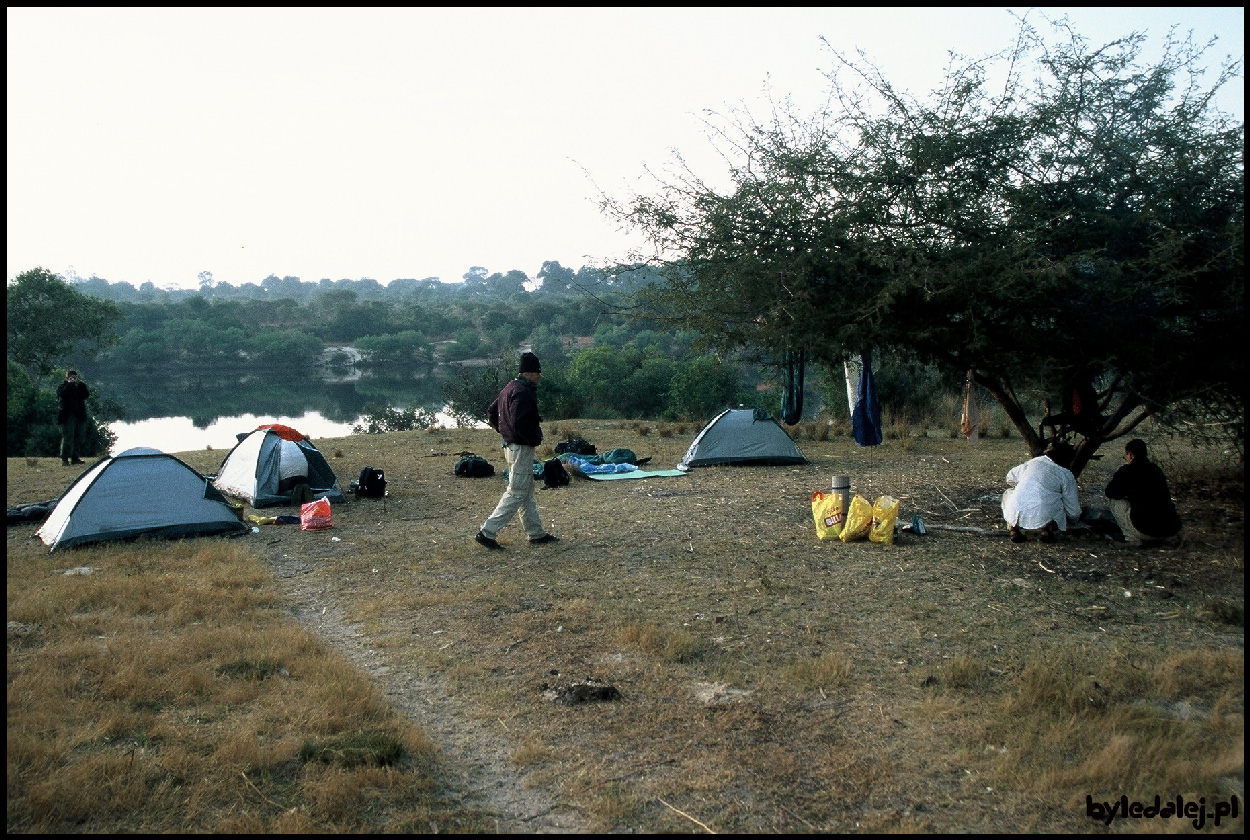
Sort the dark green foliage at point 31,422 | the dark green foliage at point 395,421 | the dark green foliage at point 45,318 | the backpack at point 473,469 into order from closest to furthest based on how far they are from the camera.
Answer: the backpack at point 473,469 < the dark green foliage at point 31,422 < the dark green foliage at point 395,421 < the dark green foliage at point 45,318

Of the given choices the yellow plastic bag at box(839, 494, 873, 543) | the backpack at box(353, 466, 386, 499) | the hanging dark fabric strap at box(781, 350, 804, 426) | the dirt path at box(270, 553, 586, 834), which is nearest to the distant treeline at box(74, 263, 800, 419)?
the backpack at box(353, 466, 386, 499)

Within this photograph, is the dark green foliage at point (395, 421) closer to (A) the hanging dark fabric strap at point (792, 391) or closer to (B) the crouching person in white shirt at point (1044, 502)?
(A) the hanging dark fabric strap at point (792, 391)

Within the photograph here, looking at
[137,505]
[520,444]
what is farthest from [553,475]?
[137,505]

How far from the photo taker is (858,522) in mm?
9211

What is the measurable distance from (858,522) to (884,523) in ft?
0.84

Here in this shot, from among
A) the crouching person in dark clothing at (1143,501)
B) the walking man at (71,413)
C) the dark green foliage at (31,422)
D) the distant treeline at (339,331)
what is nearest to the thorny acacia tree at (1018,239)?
the crouching person in dark clothing at (1143,501)

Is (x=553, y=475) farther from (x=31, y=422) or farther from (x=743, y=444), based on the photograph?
(x=31, y=422)

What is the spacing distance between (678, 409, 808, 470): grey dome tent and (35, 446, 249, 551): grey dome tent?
7328 mm

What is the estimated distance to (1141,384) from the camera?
8867mm

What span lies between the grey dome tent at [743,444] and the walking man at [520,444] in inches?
236

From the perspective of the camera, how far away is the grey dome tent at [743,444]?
603 inches

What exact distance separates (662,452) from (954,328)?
8951mm

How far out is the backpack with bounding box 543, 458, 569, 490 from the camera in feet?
45.5

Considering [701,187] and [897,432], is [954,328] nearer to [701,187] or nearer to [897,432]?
[701,187]
